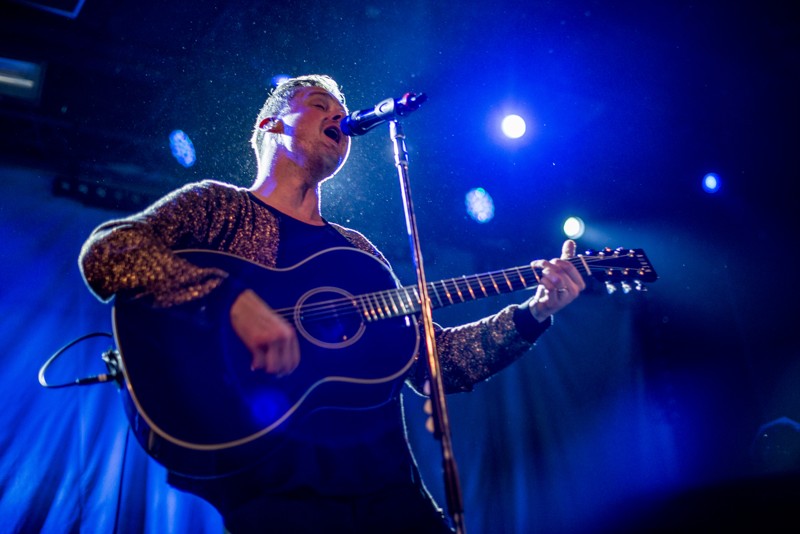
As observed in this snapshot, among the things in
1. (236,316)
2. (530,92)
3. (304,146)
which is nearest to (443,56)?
(530,92)

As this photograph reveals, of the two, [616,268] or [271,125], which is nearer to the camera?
[616,268]

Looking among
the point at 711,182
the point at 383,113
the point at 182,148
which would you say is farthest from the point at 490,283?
the point at 711,182

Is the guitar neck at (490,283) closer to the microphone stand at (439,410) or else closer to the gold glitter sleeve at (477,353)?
the gold glitter sleeve at (477,353)

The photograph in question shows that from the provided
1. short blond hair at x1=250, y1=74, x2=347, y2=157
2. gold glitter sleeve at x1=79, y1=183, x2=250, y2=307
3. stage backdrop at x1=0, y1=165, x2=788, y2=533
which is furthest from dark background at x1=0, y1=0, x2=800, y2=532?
gold glitter sleeve at x1=79, y1=183, x2=250, y2=307

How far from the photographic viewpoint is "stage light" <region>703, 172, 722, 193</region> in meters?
5.83

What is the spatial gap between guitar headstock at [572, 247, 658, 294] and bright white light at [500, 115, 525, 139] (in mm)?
3126

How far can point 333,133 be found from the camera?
2.90 meters

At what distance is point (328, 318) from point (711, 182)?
225 inches

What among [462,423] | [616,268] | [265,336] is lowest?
[462,423]

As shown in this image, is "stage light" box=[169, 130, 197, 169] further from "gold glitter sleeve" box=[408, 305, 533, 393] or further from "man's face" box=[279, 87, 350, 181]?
"gold glitter sleeve" box=[408, 305, 533, 393]

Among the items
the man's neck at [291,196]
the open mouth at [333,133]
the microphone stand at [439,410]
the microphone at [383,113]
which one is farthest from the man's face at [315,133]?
the microphone stand at [439,410]

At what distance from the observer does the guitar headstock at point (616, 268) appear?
263cm

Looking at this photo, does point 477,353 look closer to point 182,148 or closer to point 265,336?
point 265,336

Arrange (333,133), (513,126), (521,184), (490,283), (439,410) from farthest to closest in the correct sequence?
(521,184)
(513,126)
(333,133)
(490,283)
(439,410)
